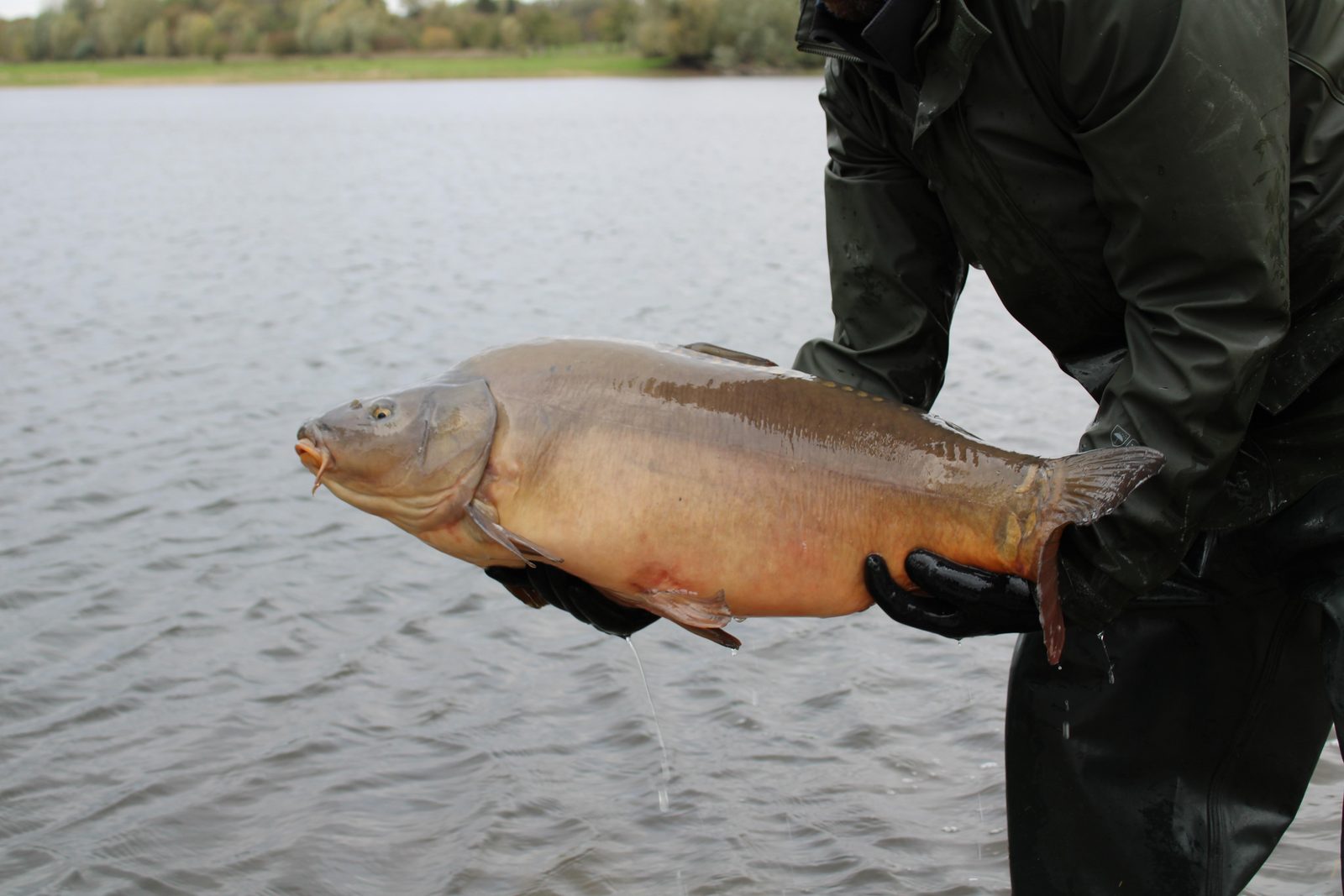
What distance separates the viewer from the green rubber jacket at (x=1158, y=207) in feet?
7.19

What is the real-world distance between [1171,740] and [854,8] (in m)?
1.66

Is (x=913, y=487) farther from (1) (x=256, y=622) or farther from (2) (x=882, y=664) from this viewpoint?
(1) (x=256, y=622)

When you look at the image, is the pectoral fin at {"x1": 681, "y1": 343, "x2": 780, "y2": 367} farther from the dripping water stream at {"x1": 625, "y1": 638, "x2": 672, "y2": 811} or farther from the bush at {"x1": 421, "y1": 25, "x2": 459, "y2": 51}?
the bush at {"x1": 421, "y1": 25, "x2": 459, "y2": 51}

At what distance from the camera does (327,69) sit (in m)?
64.6

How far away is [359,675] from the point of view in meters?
5.66

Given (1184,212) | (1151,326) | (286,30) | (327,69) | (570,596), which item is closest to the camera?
(1184,212)

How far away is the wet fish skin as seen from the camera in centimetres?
260

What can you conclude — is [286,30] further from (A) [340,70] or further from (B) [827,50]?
(B) [827,50]

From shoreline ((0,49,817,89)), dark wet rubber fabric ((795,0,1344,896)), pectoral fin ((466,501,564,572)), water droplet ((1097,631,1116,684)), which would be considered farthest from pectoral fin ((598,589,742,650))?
shoreline ((0,49,817,89))

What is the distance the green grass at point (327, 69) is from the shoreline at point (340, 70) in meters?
0.04

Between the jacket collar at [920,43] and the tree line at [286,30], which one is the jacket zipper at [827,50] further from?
the tree line at [286,30]

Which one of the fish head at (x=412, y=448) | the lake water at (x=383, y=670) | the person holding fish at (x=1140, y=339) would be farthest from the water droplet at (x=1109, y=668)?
the fish head at (x=412, y=448)

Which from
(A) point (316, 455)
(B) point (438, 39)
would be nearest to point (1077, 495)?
(A) point (316, 455)

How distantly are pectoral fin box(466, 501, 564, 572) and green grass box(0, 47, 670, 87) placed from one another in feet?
199
